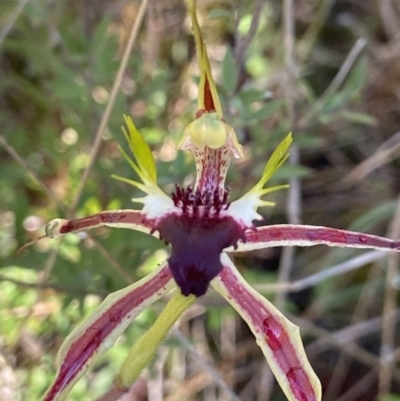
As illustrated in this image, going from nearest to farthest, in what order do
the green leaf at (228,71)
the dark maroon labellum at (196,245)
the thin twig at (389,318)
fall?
the dark maroon labellum at (196,245), the green leaf at (228,71), the thin twig at (389,318)

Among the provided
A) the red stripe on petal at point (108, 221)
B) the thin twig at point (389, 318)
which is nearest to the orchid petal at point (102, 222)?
the red stripe on petal at point (108, 221)

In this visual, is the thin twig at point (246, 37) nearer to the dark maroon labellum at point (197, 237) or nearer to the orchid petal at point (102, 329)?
the dark maroon labellum at point (197, 237)

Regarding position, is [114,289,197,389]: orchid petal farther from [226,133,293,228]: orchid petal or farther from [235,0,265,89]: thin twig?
[235,0,265,89]: thin twig

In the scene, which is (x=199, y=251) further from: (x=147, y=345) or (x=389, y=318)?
(x=389, y=318)

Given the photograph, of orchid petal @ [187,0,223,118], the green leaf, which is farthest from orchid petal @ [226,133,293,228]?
the green leaf

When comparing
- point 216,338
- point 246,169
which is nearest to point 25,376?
point 216,338

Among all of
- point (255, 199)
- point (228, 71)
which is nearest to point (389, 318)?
point (228, 71)
